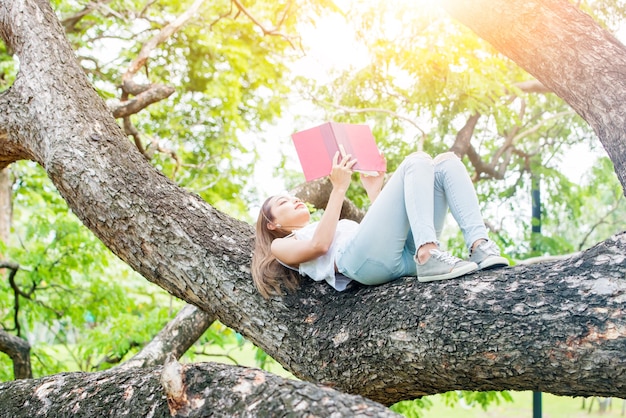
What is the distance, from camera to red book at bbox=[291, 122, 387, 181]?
254 centimetres

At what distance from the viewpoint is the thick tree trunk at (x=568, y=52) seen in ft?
→ 7.90

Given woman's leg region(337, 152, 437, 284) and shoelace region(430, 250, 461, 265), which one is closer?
shoelace region(430, 250, 461, 265)

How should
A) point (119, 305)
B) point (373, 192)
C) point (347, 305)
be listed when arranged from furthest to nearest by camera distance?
point (119, 305) → point (373, 192) → point (347, 305)

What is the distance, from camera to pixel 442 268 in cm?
212

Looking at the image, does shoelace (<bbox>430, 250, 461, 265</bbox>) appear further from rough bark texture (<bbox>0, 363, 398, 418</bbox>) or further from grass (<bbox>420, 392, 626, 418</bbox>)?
grass (<bbox>420, 392, 626, 418</bbox>)

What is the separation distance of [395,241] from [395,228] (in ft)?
0.16

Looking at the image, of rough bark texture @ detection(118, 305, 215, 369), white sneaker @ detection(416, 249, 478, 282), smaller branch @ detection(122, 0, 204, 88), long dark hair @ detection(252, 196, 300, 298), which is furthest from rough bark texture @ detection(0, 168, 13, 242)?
white sneaker @ detection(416, 249, 478, 282)

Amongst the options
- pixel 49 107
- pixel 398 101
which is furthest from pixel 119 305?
pixel 49 107

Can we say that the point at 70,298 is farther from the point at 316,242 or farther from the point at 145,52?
the point at 316,242

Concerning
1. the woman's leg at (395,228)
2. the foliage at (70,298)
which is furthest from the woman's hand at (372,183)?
the foliage at (70,298)

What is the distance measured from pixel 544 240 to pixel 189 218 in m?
5.37

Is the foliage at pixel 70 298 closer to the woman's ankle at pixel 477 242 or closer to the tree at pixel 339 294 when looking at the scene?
the tree at pixel 339 294

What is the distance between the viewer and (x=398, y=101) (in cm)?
673

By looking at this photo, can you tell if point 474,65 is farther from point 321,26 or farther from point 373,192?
point 373,192
